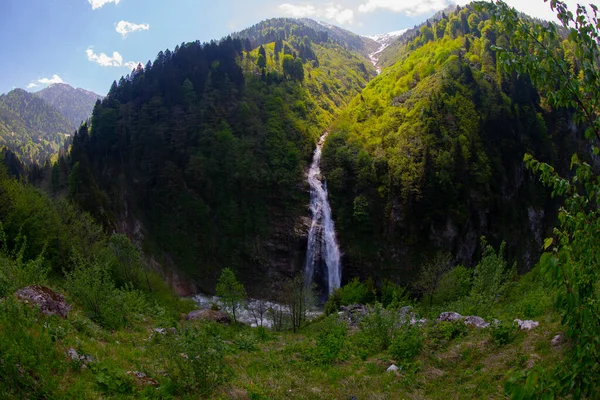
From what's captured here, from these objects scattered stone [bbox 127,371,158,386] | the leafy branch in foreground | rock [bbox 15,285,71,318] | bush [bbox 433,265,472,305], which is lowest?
bush [bbox 433,265,472,305]

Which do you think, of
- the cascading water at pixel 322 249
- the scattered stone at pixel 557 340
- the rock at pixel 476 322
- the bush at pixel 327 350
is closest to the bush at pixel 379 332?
the bush at pixel 327 350

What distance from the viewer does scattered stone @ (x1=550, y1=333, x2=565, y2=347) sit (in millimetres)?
9676

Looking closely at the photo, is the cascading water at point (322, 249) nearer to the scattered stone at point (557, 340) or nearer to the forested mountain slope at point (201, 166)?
the forested mountain slope at point (201, 166)

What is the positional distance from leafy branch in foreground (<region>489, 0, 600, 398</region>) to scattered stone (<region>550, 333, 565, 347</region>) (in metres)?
7.27

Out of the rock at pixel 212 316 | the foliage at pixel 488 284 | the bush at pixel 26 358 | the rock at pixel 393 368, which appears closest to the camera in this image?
the bush at pixel 26 358

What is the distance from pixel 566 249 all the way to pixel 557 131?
8493 centimetres

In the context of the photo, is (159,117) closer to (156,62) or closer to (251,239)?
(156,62)

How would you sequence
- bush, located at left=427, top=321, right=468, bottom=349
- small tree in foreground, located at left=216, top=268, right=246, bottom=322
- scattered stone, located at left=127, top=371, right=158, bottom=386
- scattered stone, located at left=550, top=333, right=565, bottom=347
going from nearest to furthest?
scattered stone, located at left=127, top=371, right=158, bottom=386 → scattered stone, located at left=550, top=333, right=565, bottom=347 → bush, located at left=427, top=321, right=468, bottom=349 → small tree in foreground, located at left=216, top=268, right=246, bottom=322

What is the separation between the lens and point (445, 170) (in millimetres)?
53531

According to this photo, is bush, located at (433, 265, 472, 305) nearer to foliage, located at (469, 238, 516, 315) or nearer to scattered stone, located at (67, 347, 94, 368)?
foliage, located at (469, 238, 516, 315)

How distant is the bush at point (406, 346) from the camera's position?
12.1 meters

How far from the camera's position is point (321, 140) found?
7306 centimetres

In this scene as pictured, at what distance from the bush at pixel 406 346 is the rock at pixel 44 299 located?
11.6 metres

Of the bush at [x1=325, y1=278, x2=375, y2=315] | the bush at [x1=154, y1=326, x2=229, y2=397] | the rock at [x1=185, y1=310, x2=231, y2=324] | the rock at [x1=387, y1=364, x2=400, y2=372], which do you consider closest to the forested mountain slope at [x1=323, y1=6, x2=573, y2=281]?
the bush at [x1=325, y1=278, x2=375, y2=315]
